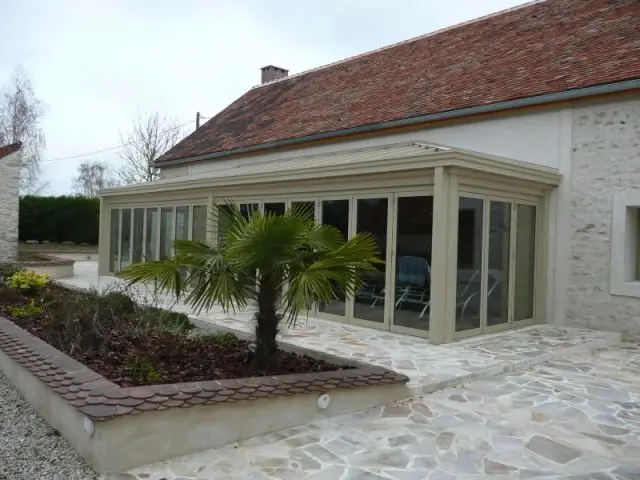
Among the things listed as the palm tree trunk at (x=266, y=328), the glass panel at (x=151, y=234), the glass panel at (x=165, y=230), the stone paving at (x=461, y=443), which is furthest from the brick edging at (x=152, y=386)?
the glass panel at (x=151, y=234)

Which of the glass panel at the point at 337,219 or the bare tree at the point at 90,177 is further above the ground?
the bare tree at the point at 90,177

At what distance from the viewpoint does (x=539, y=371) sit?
7.27 m

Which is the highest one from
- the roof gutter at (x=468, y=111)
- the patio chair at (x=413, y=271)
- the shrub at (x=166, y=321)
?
the roof gutter at (x=468, y=111)

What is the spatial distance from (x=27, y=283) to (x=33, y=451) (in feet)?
23.1

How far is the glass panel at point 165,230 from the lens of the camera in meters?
14.7

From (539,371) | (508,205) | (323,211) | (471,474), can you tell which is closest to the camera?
(471,474)

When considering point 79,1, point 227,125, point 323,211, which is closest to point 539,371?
point 323,211

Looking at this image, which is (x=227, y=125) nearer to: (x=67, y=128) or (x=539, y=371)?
(x=539, y=371)

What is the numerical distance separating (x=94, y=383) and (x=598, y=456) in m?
4.28

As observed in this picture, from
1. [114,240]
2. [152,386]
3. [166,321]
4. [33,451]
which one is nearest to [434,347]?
[166,321]

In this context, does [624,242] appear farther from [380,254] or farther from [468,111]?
[380,254]

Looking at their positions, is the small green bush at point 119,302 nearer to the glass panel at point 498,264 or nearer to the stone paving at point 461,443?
the stone paving at point 461,443

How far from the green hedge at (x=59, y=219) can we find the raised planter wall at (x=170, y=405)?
26.7m

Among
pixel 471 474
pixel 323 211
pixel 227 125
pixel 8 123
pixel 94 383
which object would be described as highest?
pixel 8 123
